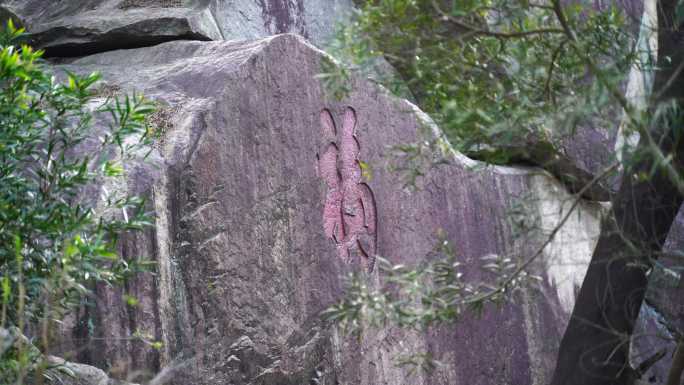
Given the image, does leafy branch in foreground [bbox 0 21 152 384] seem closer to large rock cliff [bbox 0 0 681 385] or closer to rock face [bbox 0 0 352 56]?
large rock cliff [bbox 0 0 681 385]

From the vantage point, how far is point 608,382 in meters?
4.13

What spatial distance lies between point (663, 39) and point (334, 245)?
2319 millimetres

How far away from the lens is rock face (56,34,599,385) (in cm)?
448

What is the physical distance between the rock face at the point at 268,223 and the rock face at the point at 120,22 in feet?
0.54

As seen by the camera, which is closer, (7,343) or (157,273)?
(7,343)

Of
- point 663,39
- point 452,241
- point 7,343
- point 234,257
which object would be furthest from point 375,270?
point 7,343

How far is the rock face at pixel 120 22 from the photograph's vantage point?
20.2 feet

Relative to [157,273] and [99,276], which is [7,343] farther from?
[157,273]

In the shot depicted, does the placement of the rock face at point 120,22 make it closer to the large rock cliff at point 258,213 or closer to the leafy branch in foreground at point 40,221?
the large rock cliff at point 258,213

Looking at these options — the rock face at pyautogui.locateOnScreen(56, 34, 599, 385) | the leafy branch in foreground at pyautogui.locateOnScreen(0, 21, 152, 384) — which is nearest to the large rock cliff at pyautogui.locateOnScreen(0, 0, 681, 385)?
the rock face at pyautogui.locateOnScreen(56, 34, 599, 385)

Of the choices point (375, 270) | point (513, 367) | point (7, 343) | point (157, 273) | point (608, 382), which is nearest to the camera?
point (7, 343)

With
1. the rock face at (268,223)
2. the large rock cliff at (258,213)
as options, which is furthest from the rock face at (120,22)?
the rock face at (268,223)

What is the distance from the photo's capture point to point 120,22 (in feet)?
20.2

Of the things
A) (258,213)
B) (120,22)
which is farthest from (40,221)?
(120,22)
